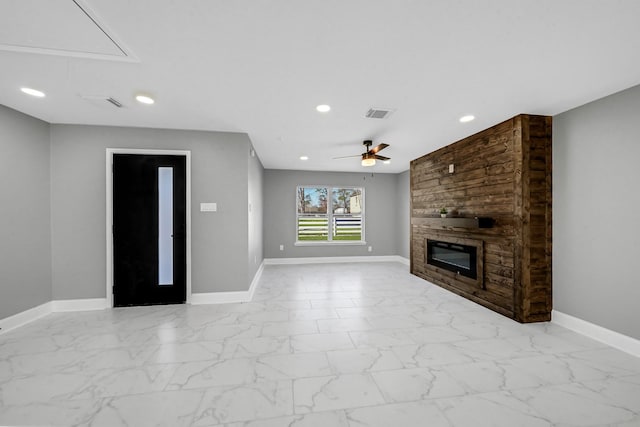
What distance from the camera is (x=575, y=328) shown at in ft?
9.59

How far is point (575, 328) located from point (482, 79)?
2.94 metres

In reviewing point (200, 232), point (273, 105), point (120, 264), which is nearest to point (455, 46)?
point (273, 105)

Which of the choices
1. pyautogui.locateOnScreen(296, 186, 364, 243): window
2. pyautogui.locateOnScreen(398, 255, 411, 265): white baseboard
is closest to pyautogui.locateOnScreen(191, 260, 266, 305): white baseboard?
pyautogui.locateOnScreen(296, 186, 364, 243): window

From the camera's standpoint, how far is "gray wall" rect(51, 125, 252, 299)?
354cm

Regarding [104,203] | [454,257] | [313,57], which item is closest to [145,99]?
[104,203]

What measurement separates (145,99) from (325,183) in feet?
15.9

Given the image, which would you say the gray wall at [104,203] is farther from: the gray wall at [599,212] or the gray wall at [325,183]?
the gray wall at [599,212]

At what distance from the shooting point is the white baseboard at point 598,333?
2.46 meters

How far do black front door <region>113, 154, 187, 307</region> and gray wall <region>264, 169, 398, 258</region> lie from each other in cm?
319

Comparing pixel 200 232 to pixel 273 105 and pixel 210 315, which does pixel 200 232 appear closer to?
pixel 210 315

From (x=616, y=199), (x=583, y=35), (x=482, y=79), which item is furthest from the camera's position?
(x=616, y=199)

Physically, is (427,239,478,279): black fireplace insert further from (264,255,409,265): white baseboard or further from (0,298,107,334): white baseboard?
(0,298,107,334): white baseboard

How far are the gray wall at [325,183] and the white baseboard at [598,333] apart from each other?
4.40 metres

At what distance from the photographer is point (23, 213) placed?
10.4 feet
